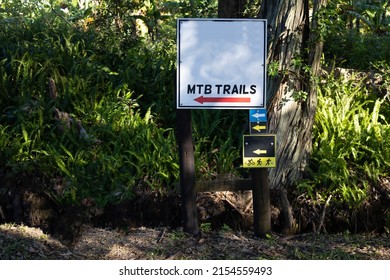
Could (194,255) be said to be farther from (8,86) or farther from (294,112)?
(8,86)

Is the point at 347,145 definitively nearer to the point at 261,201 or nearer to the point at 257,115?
the point at 261,201

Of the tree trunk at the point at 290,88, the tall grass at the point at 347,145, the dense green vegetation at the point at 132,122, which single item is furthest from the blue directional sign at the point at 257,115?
the tall grass at the point at 347,145

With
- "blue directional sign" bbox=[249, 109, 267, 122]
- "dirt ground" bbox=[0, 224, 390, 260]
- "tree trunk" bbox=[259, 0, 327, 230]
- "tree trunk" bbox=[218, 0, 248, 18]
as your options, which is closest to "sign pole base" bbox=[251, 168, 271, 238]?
"dirt ground" bbox=[0, 224, 390, 260]

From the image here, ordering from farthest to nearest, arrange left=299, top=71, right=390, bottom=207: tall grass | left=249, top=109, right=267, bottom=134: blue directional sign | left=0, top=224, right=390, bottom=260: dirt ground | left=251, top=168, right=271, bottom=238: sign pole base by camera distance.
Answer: left=299, top=71, right=390, bottom=207: tall grass, left=251, top=168, right=271, bottom=238: sign pole base, left=249, top=109, right=267, bottom=134: blue directional sign, left=0, top=224, right=390, bottom=260: dirt ground

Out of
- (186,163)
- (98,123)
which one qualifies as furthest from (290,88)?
(98,123)

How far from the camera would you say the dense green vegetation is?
7.49 metres

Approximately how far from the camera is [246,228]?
24.2 feet

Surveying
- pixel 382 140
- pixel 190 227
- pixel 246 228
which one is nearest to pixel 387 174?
pixel 382 140

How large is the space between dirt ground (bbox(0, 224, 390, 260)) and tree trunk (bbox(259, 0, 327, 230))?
90 cm

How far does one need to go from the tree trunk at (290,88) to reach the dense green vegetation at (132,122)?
0.64 feet

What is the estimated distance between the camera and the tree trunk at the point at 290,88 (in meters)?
7.10

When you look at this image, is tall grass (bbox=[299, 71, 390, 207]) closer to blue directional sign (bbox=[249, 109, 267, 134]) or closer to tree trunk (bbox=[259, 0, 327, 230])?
tree trunk (bbox=[259, 0, 327, 230])

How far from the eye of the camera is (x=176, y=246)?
6.21 metres

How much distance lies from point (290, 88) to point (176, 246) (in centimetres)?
205
